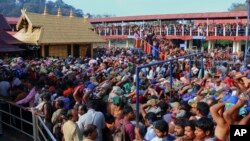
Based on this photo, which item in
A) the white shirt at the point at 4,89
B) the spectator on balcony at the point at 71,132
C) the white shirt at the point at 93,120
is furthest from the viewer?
the white shirt at the point at 4,89

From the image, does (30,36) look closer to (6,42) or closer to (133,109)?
(6,42)

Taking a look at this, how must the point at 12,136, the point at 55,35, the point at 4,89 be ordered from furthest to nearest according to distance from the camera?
the point at 55,35
the point at 4,89
the point at 12,136

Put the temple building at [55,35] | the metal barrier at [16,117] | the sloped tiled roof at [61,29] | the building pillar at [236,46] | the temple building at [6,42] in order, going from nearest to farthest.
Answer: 1. the metal barrier at [16,117]
2. the temple building at [6,42]
3. the temple building at [55,35]
4. the sloped tiled roof at [61,29]
5. the building pillar at [236,46]

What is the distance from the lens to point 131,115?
21.4 feet

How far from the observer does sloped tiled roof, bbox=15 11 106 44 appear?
25.7 m

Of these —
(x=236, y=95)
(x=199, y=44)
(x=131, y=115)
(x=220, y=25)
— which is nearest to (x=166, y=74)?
(x=236, y=95)

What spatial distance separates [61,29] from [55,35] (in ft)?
4.15

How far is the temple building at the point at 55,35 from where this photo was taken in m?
25.4

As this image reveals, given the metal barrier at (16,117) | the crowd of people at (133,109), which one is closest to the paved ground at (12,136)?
the metal barrier at (16,117)

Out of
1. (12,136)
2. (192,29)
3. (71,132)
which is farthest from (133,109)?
(192,29)

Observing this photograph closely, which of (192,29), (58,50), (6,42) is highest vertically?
(192,29)

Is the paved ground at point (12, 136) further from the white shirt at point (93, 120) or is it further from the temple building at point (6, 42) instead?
the temple building at point (6, 42)

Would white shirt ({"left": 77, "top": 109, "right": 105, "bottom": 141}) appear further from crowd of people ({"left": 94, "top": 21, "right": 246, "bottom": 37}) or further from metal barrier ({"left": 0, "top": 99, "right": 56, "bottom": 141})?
crowd of people ({"left": 94, "top": 21, "right": 246, "bottom": 37})

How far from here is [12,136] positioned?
8633mm
